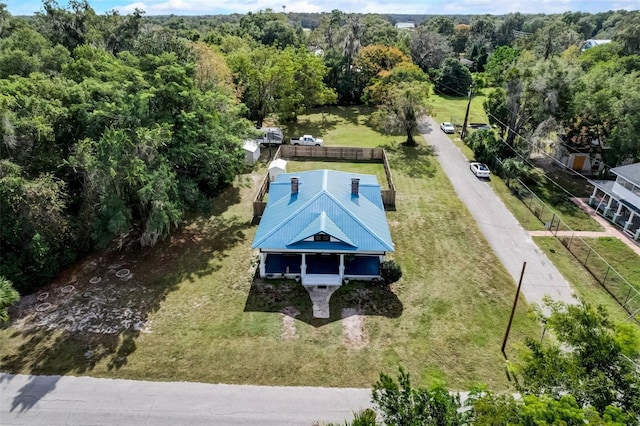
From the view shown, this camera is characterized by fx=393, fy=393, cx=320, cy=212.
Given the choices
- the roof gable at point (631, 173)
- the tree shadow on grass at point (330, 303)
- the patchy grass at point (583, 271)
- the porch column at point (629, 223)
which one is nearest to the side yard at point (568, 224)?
the patchy grass at point (583, 271)

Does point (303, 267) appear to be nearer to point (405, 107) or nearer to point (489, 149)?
point (489, 149)

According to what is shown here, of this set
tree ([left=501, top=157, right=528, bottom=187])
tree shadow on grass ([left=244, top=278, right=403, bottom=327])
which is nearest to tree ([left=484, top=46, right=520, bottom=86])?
tree ([left=501, top=157, right=528, bottom=187])

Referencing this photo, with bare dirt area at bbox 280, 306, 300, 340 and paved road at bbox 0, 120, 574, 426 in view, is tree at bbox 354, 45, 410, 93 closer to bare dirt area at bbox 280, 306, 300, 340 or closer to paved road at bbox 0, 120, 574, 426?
bare dirt area at bbox 280, 306, 300, 340

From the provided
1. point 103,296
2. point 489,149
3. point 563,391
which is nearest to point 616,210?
point 489,149

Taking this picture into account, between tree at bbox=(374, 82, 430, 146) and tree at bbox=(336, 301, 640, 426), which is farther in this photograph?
tree at bbox=(374, 82, 430, 146)

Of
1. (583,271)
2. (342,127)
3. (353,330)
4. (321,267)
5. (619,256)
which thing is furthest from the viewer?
(342,127)

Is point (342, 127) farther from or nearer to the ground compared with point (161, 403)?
farther from the ground

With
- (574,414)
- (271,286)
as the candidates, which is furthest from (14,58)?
(574,414)
